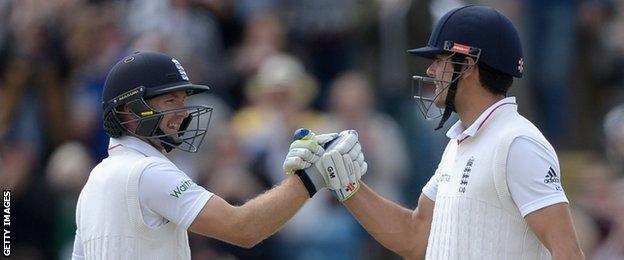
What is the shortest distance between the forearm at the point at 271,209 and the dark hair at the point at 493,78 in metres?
1.03

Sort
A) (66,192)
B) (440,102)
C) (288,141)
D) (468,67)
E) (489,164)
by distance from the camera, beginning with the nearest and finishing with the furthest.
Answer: (489,164) < (468,67) < (440,102) < (288,141) < (66,192)

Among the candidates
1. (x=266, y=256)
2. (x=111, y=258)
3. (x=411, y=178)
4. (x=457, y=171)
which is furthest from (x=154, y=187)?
(x=411, y=178)

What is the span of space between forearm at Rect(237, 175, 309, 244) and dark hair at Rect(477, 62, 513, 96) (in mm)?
1032

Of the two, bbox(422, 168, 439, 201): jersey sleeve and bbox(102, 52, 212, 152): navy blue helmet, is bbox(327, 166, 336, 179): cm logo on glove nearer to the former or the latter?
bbox(422, 168, 439, 201): jersey sleeve

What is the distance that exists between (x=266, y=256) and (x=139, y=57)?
368 cm

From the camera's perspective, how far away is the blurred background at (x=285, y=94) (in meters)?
10.9

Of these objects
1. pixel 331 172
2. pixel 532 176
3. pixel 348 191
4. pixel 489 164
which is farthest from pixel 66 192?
pixel 532 176

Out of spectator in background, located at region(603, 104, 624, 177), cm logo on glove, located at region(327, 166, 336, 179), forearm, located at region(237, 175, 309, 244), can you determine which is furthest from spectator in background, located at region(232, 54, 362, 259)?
forearm, located at region(237, 175, 309, 244)

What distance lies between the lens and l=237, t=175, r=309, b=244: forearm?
699 centimetres

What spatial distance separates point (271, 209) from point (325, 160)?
15.4 inches

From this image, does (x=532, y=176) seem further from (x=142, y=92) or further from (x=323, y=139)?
(x=142, y=92)

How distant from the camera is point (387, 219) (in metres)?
7.68

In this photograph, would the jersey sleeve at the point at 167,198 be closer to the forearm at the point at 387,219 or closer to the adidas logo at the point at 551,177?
the forearm at the point at 387,219

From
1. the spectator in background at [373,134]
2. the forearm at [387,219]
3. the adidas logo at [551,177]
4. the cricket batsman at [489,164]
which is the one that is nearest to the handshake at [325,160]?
the forearm at [387,219]
